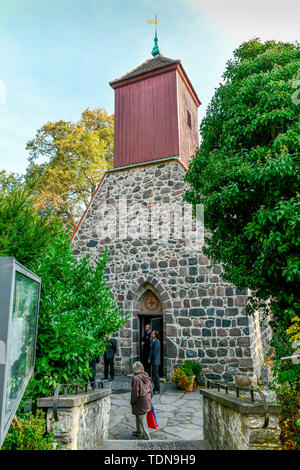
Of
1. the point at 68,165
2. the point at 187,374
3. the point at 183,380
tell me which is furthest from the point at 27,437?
the point at 68,165

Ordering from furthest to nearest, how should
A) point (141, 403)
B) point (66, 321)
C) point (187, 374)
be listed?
point (187, 374) < point (141, 403) < point (66, 321)

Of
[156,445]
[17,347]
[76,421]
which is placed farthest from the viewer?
[156,445]

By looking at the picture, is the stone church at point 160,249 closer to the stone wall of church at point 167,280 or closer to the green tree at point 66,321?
the stone wall of church at point 167,280

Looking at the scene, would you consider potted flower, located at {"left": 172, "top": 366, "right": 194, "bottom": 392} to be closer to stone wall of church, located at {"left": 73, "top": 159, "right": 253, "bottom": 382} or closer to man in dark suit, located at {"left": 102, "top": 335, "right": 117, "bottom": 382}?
stone wall of church, located at {"left": 73, "top": 159, "right": 253, "bottom": 382}

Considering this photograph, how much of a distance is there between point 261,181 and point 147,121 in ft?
28.0

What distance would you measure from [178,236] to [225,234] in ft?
14.5

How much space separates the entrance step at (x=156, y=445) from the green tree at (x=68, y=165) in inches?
550

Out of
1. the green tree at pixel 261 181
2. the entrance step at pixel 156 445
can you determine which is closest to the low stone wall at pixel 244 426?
the entrance step at pixel 156 445

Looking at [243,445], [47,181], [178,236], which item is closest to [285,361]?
[243,445]

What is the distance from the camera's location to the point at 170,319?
964 centimetres

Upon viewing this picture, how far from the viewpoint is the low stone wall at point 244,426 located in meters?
3.16

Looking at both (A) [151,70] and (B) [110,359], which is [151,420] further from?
(A) [151,70]

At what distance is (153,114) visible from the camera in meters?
12.2

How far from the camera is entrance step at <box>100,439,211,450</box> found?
15.0ft
